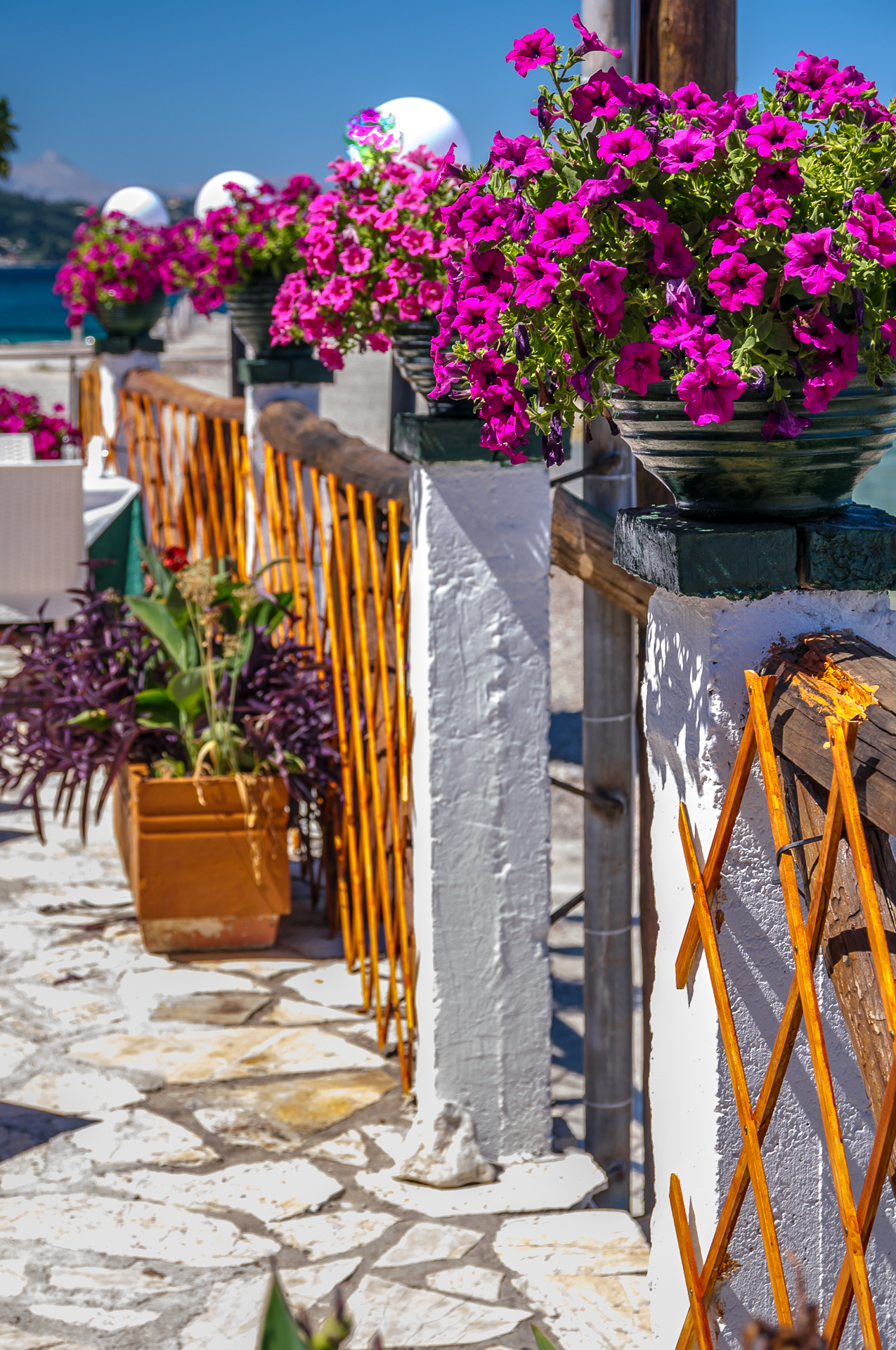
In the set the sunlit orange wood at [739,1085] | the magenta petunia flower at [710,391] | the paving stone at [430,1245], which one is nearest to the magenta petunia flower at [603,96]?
the magenta petunia flower at [710,391]

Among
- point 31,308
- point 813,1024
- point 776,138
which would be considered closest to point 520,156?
point 776,138

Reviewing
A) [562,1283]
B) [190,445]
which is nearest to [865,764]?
[562,1283]

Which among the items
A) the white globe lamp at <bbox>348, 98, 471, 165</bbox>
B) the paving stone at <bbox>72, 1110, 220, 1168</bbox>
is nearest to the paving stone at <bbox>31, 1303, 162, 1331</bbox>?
the paving stone at <bbox>72, 1110, 220, 1168</bbox>

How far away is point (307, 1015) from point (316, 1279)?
83 centimetres

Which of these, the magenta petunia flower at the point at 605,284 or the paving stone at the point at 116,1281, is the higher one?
the magenta petunia flower at the point at 605,284

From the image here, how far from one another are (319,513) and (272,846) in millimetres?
724

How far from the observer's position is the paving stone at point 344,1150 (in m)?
2.08

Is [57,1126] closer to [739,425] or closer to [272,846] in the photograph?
[272,846]

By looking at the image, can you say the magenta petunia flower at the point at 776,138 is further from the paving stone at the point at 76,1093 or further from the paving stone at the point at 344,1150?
the paving stone at the point at 76,1093

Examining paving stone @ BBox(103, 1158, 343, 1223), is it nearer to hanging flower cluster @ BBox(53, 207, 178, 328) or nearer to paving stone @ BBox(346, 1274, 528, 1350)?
paving stone @ BBox(346, 1274, 528, 1350)

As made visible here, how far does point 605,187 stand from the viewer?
0.92m

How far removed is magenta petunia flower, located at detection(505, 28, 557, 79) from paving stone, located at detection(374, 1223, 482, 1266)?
1507mm

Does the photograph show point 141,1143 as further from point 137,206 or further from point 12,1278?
point 137,206

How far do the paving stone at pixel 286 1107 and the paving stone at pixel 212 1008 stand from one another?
27 centimetres
